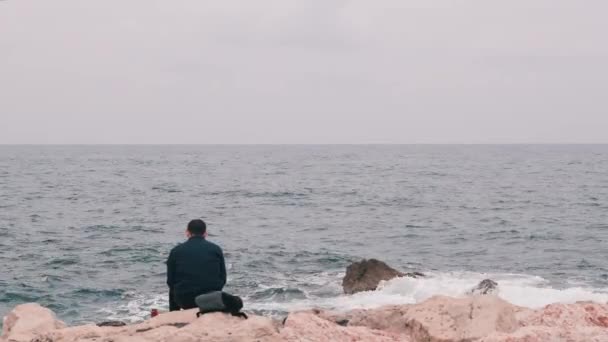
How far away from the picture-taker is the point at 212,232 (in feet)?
132

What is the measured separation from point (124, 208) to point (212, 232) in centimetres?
1621

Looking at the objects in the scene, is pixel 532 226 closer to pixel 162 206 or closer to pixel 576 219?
pixel 576 219

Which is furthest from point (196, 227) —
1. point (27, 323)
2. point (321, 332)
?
point (27, 323)

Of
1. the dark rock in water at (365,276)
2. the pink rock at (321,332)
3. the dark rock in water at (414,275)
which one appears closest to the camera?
the pink rock at (321,332)

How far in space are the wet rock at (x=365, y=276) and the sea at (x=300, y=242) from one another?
0.46 metres

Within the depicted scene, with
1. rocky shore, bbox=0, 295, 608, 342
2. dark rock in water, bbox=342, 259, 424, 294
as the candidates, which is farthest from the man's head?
dark rock in water, bbox=342, 259, 424, 294

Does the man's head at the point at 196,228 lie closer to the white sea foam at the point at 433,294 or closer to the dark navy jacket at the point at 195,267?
the dark navy jacket at the point at 195,267

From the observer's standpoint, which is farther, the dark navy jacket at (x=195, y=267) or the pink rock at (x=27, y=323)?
the pink rock at (x=27, y=323)

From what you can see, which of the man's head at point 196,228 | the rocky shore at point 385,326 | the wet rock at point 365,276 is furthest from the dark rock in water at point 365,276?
the man's head at point 196,228

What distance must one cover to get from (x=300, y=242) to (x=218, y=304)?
27.8 m

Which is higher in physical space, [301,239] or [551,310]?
[551,310]

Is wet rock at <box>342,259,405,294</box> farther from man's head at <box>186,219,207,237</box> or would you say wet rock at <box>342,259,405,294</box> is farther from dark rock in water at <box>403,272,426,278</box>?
man's head at <box>186,219,207,237</box>

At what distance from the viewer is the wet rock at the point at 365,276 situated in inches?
952

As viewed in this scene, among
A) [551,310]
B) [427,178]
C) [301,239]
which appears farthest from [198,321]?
[427,178]
